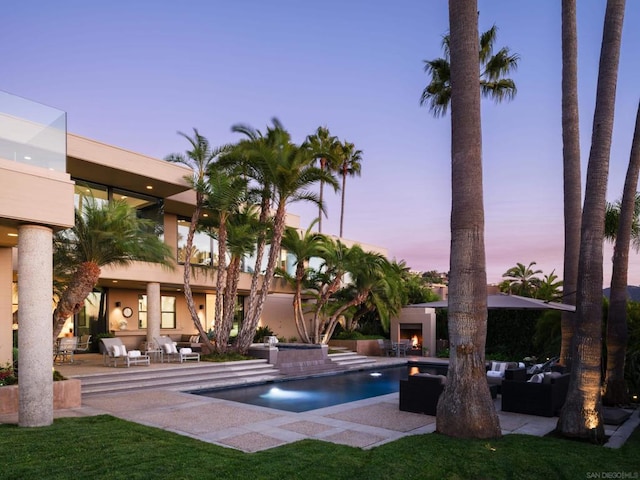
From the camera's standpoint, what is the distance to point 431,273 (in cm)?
8419

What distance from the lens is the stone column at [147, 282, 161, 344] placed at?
20.0 metres

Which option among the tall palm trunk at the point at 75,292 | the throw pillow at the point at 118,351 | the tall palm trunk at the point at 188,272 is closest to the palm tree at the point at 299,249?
the tall palm trunk at the point at 188,272

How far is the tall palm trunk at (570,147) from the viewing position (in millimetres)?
12633

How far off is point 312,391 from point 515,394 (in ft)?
20.2

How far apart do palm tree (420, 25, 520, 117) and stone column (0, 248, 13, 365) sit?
12.8 meters

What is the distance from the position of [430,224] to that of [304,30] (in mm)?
17187

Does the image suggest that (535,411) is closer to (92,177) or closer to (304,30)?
(304,30)

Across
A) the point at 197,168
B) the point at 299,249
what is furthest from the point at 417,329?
the point at 197,168

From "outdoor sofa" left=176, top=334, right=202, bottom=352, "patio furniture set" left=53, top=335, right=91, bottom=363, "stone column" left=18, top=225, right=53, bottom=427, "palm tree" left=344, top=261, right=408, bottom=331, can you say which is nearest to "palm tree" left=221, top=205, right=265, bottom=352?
"outdoor sofa" left=176, top=334, right=202, bottom=352

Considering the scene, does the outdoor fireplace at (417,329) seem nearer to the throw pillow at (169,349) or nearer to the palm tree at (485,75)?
the throw pillow at (169,349)

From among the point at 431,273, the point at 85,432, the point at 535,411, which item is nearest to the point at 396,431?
the point at 535,411

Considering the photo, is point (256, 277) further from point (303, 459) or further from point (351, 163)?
point (351, 163)

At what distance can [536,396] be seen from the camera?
10.3m

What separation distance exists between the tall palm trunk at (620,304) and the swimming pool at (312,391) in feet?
19.7
